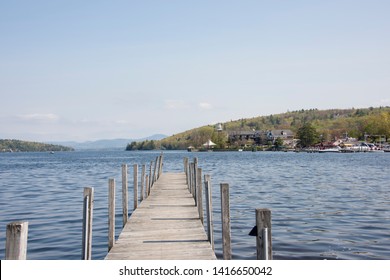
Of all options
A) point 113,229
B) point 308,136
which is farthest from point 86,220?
point 308,136

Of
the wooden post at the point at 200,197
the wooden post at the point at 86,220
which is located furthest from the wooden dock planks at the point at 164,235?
the wooden post at the point at 86,220

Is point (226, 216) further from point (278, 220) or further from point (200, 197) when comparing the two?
point (278, 220)

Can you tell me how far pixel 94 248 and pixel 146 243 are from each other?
142 inches

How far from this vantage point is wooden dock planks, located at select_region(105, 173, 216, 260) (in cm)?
A: 1009

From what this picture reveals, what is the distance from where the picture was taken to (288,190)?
104 feet

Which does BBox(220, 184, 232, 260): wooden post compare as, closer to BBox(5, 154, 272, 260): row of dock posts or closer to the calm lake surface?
BBox(5, 154, 272, 260): row of dock posts

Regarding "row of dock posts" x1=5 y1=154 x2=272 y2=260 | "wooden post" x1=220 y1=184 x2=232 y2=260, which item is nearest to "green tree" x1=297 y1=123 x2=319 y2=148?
"row of dock posts" x1=5 y1=154 x2=272 y2=260

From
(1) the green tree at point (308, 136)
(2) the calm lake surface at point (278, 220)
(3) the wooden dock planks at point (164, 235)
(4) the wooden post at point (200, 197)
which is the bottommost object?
(2) the calm lake surface at point (278, 220)

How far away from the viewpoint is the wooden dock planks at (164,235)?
1009 cm

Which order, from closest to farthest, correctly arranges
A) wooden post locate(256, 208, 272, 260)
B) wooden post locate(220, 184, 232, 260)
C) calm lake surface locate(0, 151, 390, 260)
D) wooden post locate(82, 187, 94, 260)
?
wooden post locate(256, 208, 272, 260) < wooden post locate(82, 187, 94, 260) < wooden post locate(220, 184, 232, 260) < calm lake surface locate(0, 151, 390, 260)

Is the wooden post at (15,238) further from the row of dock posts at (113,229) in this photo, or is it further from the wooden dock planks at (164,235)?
the wooden dock planks at (164,235)

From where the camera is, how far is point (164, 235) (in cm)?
1208
